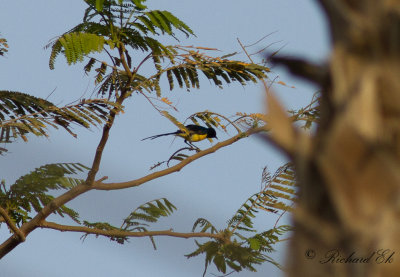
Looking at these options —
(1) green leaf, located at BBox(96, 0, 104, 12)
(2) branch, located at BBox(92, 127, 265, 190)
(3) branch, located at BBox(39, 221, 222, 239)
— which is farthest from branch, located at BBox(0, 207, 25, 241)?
(1) green leaf, located at BBox(96, 0, 104, 12)

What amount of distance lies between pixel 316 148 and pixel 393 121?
0.15m

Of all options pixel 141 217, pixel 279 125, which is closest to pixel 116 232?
pixel 141 217

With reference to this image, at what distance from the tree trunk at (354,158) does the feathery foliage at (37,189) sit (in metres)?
4.63

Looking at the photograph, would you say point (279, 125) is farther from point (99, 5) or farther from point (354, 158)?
point (99, 5)

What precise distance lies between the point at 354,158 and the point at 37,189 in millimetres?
5039

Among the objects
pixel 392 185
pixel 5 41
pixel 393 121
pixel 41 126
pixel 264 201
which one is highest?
pixel 5 41

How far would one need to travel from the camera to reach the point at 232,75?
631 cm

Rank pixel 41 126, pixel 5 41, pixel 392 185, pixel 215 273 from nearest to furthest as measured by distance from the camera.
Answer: pixel 392 185 → pixel 41 126 → pixel 215 273 → pixel 5 41

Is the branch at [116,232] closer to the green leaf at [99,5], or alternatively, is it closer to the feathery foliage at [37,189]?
the feathery foliage at [37,189]

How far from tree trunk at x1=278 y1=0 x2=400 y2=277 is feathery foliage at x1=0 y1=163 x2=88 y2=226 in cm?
463

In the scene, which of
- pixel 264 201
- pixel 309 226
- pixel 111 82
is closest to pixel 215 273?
pixel 264 201

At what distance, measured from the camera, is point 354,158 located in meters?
1.25

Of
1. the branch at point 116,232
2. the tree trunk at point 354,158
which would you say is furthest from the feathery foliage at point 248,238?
the tree trunk at point 354,158

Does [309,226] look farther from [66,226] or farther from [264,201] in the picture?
[264,201]
